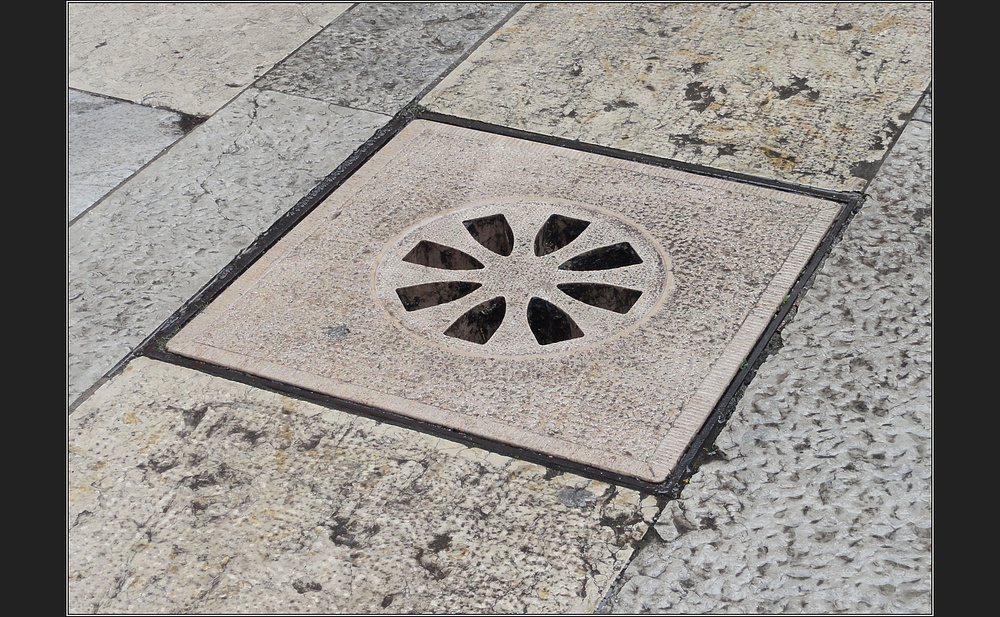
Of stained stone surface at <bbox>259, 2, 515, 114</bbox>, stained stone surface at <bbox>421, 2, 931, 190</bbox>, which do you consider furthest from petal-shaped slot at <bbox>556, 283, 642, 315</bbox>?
stained stone surface at <bbox>259, 2, 515, 114</bbox>

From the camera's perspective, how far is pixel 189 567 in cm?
203

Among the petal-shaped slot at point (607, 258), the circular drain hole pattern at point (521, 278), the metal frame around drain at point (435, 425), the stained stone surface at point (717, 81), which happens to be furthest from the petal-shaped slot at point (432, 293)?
the stained stone surface at point (717, 81)

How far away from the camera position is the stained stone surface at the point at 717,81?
317 cm

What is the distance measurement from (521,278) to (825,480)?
960 millimetres

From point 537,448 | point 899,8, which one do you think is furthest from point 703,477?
point 899,8

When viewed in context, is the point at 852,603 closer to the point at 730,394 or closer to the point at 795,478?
the point at 795,478

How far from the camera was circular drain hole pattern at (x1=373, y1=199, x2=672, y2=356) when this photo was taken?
257cm

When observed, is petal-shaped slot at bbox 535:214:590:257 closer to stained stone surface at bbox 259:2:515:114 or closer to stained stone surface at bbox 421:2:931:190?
stained stone surface at bbox 421:2:931:190

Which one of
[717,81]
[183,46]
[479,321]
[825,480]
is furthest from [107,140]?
[825,480]

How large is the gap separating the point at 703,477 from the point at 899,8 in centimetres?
259

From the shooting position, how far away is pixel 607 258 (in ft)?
9.27

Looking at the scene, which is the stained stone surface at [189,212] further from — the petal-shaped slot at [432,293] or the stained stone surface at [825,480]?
the stained stone surface at [825,480]

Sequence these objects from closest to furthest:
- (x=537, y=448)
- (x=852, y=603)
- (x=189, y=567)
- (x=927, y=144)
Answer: (x=852, y=603) < (x=189, y=567) < (x=537, y=448) < (x=927, y=144)

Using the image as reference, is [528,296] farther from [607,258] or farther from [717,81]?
[717,81]
